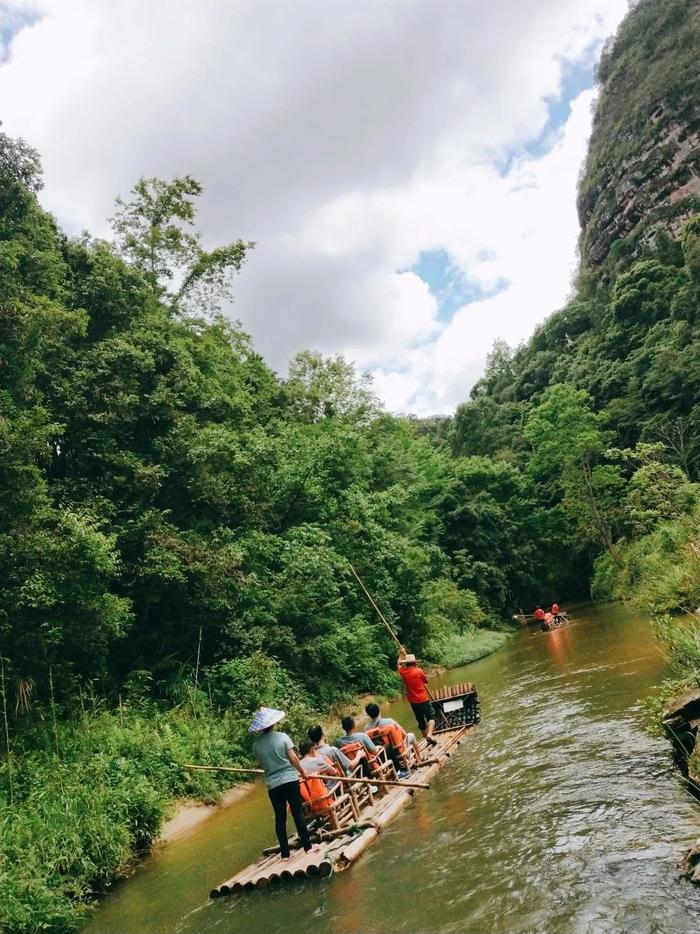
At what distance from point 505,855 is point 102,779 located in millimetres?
6707

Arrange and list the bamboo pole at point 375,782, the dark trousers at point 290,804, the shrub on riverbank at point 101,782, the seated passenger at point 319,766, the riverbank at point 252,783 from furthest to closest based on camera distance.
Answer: the riverbank at point 252,783 < the seated passenger at point 319,766 < the bamboo pole at point 375,782 < the dark trousers at point 290,804 < the shrub on riverbank at point 101,782

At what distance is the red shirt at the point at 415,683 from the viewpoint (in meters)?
12.4

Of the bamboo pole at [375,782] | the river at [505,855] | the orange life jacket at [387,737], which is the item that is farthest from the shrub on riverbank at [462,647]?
the bamboo pole at [375,782]

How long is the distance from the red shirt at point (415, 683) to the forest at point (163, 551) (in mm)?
3609

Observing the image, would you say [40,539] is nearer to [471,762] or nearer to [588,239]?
[471,762]

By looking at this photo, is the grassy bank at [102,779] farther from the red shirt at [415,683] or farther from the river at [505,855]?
the red shirt at [415,683]

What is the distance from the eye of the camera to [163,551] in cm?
1551

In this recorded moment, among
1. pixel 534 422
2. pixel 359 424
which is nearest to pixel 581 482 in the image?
pixel 534 422

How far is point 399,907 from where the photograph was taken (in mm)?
5418

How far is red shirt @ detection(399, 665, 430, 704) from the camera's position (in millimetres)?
12398

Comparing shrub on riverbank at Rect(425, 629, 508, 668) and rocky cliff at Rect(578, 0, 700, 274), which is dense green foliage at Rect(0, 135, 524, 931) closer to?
shrub on riverbank at Rect(425, 629, 508, 668)

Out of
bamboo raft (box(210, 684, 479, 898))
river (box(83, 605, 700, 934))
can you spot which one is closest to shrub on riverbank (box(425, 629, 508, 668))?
river (box(83, 605, 700, 934))

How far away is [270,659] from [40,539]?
6648mm

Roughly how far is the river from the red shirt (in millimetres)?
1292
